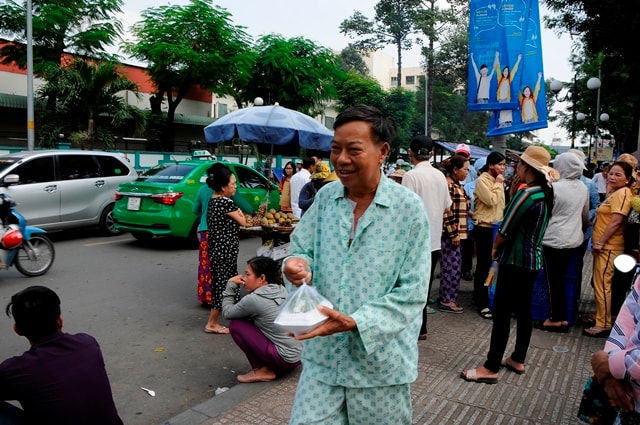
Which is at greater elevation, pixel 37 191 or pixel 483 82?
pixel 483 82

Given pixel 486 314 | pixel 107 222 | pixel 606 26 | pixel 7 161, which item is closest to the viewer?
pixel 486 314

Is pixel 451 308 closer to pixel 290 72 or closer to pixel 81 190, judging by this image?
pixel 81 190

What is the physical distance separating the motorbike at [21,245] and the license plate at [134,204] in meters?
1.97

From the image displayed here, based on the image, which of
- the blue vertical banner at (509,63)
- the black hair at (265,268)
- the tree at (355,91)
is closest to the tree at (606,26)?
the blue vertical banner at (509,63)

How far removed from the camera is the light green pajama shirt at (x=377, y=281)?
76.7 inches

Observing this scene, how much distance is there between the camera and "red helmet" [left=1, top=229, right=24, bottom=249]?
6.88 meters

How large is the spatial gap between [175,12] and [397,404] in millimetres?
24909

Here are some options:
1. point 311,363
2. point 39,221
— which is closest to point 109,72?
point 39,221

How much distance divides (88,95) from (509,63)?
728 inches

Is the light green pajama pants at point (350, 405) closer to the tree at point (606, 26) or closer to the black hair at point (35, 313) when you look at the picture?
the black hair at point (35, 313)

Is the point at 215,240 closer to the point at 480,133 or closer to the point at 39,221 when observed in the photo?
the point at 39,221

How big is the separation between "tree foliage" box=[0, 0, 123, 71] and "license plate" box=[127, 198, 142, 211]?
50.0ft

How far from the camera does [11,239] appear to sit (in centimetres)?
691

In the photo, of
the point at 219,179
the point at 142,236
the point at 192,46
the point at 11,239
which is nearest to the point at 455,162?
the point at 219,179
